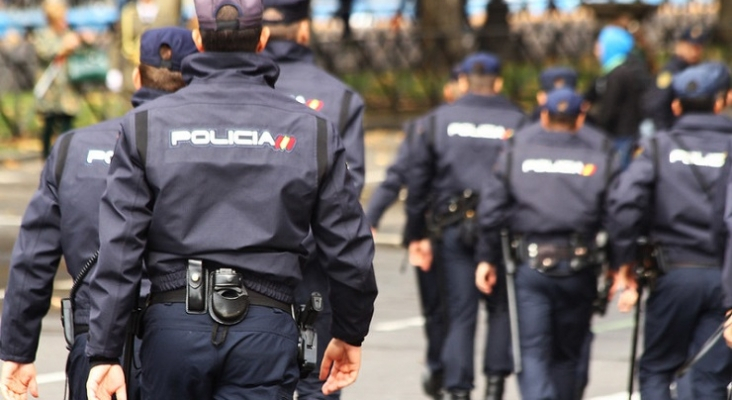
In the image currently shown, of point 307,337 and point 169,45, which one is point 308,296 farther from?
point 307,337

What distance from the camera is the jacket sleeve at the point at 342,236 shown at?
523 cm

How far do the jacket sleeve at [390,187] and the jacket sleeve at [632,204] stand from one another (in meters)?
2.04

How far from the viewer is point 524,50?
2806 cm

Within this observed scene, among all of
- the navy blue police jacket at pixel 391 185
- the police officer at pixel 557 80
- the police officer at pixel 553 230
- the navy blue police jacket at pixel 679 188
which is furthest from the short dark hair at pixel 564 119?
the police officer at pixel 557 80

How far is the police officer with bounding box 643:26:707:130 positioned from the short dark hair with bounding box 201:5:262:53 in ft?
29.5

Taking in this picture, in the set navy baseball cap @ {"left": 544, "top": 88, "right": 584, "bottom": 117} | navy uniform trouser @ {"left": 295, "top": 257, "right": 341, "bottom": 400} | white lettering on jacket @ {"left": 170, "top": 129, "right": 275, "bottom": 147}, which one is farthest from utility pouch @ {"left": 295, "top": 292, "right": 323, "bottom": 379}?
navy baseball cap @ {"left": 544, "top": 88, "right": 584, "bottom": 117}

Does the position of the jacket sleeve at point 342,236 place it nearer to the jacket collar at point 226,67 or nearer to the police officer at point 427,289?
the jacket collar at point 226,67

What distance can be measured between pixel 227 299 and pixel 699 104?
364 cm

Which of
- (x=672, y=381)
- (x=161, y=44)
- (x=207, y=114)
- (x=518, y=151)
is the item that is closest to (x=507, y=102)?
(x=518, y=151)

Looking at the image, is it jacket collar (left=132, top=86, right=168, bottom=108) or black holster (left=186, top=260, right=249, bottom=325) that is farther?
jacket collar (left=132, top=86, right=168, bottom=108)

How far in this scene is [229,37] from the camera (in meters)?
5.27

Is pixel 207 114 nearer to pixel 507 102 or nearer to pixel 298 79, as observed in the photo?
pixel 298 79

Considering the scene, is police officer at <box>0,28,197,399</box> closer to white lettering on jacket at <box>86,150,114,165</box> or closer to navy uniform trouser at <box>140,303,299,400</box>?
white lettering on jacket at <box>86,150,114,165</box>

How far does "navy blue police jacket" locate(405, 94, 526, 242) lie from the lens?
31.5 ft
